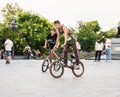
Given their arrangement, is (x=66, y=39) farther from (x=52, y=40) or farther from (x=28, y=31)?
(x=28, y=31)

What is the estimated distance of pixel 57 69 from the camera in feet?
40.4

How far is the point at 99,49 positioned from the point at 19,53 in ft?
169

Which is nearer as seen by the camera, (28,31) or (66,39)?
(66,39)

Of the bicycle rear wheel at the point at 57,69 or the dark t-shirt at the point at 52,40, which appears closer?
the bicycle rear wheel at the point at 57,69

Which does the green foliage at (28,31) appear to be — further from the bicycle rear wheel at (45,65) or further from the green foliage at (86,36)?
the bicycle rear wheel at (45,65)

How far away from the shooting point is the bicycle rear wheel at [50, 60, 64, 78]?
40.3 feet

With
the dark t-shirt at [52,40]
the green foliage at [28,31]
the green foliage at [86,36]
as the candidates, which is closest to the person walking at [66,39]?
the dark t-shirt at [52,40]

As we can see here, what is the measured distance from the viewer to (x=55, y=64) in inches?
485

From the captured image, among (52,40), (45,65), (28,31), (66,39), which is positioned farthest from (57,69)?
(28,31)

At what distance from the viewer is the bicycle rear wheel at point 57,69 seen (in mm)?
12281

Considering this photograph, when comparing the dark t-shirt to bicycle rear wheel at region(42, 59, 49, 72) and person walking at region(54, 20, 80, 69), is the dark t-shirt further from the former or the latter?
person walking at region(54, 20, 80, 69)

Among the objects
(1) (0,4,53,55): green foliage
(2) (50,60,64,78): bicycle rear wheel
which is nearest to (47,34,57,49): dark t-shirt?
(2) (50,60,64,78): bicycle rear wheel

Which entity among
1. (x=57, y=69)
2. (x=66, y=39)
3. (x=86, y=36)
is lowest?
(x=57, y=69)

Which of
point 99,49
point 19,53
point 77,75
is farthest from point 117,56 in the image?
point 19,53
